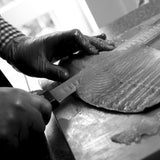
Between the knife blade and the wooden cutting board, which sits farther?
the knife blade

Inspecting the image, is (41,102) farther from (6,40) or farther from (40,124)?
(6,40)

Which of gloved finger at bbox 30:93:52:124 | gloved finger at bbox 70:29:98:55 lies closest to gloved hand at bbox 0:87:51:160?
gloved finger at bbox 30:93:52:124

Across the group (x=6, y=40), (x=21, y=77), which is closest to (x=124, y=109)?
(x=6, y=40)

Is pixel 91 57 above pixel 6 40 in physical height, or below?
below

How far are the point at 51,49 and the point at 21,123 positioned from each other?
81cm

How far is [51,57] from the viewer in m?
1.81

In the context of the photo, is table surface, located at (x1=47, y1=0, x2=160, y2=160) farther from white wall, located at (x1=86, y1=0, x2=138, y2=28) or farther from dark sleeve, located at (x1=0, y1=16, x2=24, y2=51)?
white wall, located at (x1=86, y1=0, x2=138, y2=28)

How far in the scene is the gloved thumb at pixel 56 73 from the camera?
1.58m

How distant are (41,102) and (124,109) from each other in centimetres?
31

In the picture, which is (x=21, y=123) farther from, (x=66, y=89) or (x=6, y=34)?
(x=6, y=34)

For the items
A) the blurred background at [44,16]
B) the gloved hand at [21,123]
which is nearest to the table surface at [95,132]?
the gloved hand at [21,123]

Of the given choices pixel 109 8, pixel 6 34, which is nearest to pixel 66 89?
pixel 6 34

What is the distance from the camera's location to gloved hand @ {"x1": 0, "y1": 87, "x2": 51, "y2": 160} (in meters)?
1.01

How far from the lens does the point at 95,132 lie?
3.53 feet
